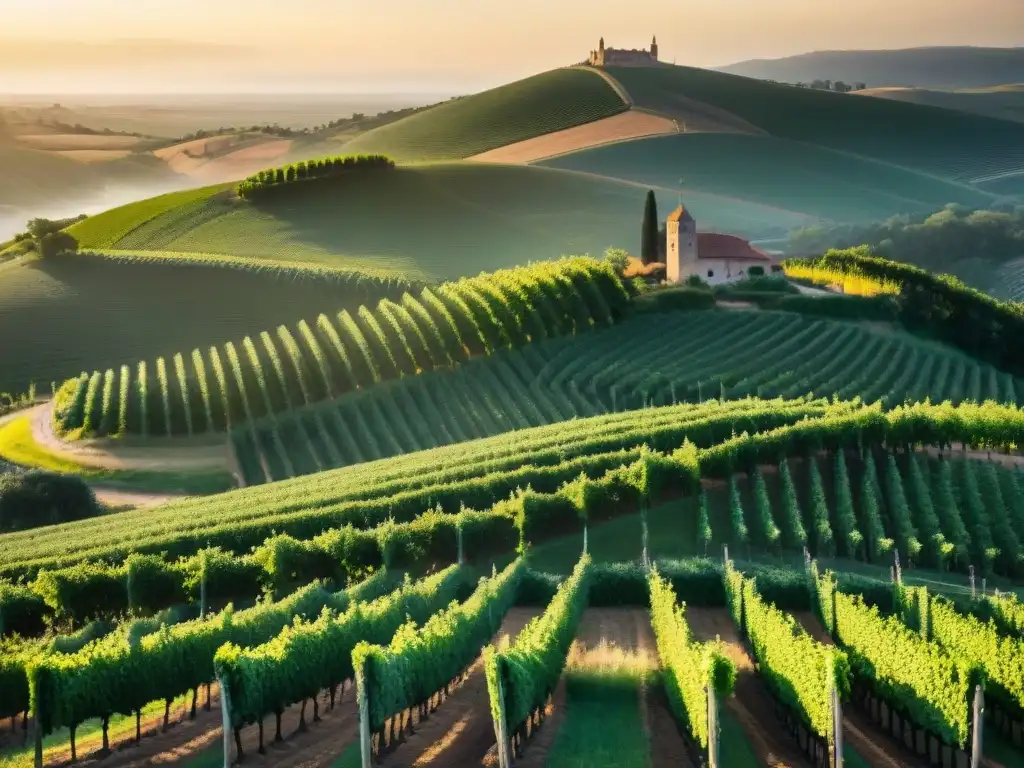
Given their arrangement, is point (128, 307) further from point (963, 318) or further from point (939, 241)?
point (939, 241)

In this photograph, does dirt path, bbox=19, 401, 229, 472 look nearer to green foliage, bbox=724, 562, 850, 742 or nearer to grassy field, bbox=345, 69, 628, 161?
green foliage, bbox=724, 562, 850, 742

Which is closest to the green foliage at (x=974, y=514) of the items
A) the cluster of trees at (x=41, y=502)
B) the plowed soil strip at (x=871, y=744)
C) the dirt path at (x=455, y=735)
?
the plowed soil strip at (x=871, y=744)

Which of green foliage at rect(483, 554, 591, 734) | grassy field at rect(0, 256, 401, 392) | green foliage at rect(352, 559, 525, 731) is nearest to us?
green foliage at rect(483, 554, 591, 734)

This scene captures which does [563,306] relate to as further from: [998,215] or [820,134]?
[820,134]

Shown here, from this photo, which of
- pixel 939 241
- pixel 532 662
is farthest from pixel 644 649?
pixel 939 241

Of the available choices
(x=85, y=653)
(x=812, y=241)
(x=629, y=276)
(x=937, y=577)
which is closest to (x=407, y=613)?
(x=85, y=653)

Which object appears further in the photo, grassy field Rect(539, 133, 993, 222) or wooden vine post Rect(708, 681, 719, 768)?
grassy field Rect(539, 133, 993, 222)

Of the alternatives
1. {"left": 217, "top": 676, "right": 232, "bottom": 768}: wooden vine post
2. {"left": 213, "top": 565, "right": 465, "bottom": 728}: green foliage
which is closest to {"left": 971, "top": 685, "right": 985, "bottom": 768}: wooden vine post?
{"left": 213, "top": 565, "right": 465, "bottom": 728}: green foliage
